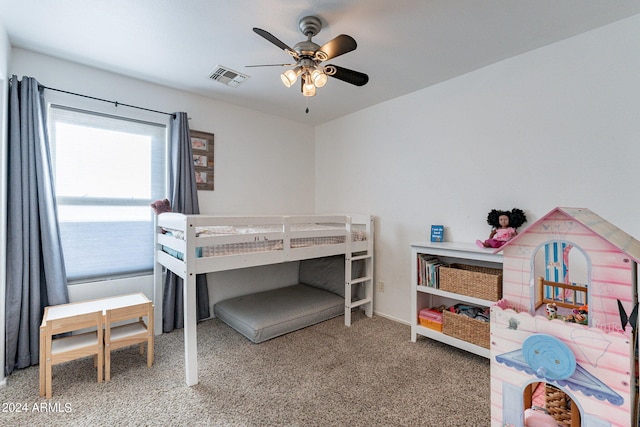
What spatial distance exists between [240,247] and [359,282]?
1.49 meters

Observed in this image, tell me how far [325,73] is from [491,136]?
1562mm

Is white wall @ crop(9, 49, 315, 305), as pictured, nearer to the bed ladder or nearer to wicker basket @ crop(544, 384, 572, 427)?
the bed ladder

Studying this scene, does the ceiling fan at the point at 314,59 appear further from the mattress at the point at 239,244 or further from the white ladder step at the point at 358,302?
the white ladder step at the point at 358,302

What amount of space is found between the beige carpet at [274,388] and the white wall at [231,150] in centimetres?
81

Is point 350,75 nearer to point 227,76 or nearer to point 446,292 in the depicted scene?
point 227,76

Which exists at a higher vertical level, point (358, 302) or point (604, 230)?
point (604, 230)

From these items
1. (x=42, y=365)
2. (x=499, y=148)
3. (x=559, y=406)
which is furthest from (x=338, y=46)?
(x=42, y=365)

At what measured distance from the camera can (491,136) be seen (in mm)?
2350

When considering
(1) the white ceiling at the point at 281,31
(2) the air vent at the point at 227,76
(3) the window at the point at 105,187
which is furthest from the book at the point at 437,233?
(3) the window at the point at 105,187

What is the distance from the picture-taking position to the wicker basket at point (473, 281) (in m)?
2.08

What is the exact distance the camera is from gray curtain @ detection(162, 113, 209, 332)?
2.70 metres

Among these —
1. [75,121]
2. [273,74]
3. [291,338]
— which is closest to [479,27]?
[273,74]

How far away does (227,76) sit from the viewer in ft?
8.30

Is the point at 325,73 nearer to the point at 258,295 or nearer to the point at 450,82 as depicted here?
the point at 450,82
